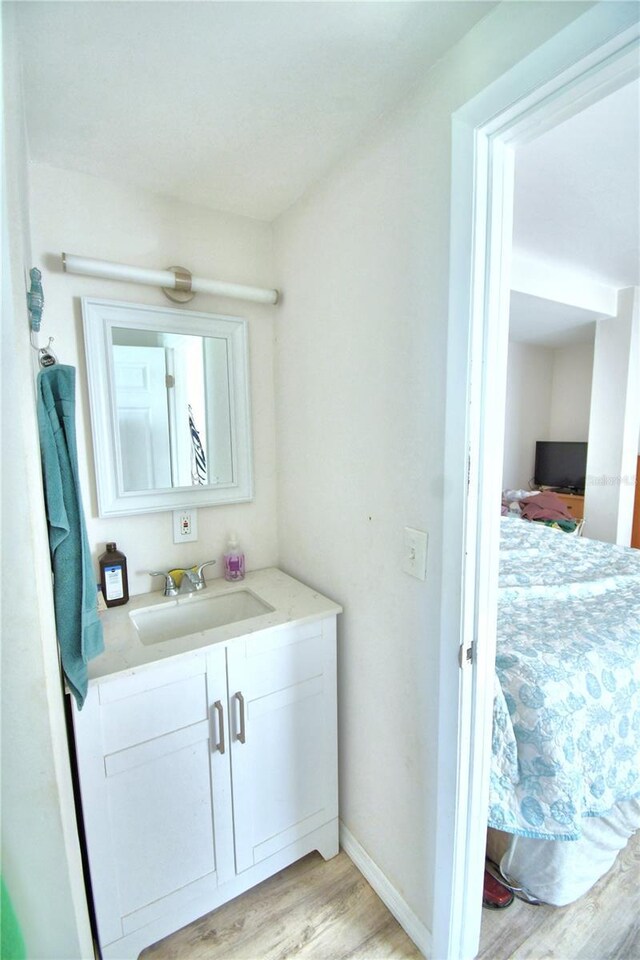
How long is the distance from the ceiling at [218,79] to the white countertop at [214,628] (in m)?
1.37

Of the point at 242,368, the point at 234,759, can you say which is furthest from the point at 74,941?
the point at 242,368

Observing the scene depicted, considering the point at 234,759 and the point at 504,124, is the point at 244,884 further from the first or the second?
the point at 504,124

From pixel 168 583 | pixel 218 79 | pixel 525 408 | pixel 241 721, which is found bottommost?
pixel 241 721

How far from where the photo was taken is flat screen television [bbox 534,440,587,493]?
13.6ft

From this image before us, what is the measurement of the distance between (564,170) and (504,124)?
1131mm

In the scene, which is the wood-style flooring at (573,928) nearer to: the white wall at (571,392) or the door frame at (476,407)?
the door frame at (476,407)

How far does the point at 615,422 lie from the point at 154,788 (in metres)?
3.83

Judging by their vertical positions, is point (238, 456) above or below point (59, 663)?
above

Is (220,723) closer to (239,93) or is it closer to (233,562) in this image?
(233,562)

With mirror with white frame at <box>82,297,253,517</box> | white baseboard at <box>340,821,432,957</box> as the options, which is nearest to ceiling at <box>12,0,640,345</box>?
mirror with white frame at <box>82,297,253,517</box>

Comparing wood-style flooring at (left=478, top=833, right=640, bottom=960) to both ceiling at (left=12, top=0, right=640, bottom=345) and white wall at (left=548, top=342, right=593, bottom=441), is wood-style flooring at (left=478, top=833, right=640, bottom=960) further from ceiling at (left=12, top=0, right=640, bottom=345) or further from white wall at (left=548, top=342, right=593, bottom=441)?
white wall at (left=548, top=342, right=593, bottom=441)

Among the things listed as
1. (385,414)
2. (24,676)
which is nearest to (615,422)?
(385,414)

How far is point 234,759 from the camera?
1212mm

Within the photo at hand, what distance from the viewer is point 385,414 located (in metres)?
1.16
